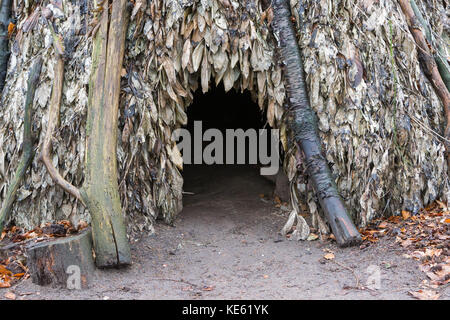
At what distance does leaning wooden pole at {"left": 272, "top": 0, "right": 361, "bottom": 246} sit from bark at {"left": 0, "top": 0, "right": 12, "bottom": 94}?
3147mm

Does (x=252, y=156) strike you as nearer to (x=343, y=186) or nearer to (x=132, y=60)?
(x=343, y=186)

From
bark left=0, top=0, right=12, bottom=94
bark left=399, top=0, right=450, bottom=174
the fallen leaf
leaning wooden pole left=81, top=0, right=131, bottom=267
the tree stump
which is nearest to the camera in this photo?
the tree stump

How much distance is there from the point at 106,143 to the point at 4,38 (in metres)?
2.41

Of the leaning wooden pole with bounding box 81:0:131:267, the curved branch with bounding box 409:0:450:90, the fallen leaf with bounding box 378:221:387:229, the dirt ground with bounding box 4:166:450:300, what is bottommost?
the dirt ground with bounding box 4:166:450:300

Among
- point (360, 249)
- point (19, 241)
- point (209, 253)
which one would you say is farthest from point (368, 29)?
point (19, 241)

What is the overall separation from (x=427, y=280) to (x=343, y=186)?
1334mm

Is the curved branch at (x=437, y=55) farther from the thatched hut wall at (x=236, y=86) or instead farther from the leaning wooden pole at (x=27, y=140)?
the leaning wooden pole at (x=27, y=140)

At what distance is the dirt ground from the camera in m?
3.29

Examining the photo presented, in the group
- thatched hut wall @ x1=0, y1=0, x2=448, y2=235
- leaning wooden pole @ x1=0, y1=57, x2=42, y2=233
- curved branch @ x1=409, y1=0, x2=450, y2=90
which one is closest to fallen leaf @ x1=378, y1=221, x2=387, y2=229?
thatched hut wall @ x1=0, y1=0, x2=448, y2=235

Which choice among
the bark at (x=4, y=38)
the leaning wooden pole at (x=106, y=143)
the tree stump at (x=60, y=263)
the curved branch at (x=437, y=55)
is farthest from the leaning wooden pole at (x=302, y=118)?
the bark at (x=4, y=38)

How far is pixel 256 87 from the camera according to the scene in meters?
4.62

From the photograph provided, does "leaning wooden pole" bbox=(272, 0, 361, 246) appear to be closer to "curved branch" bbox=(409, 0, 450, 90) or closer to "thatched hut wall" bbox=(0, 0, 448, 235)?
"thatched hut wall" bbox=(0, 0, 448, 235)

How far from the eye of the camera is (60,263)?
3.27 m

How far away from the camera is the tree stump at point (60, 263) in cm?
326
